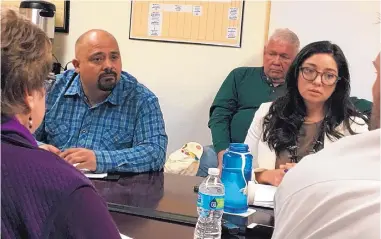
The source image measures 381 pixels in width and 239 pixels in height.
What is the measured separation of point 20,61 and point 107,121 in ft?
4.08

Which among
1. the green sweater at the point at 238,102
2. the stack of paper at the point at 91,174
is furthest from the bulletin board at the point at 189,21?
the stack of paper at the point at 91,174

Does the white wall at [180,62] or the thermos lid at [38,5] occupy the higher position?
the thermos lid at [38,5]

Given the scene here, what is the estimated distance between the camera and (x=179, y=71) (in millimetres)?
3445

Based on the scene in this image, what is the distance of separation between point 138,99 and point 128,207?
823 millimetres

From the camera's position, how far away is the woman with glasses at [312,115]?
216cm

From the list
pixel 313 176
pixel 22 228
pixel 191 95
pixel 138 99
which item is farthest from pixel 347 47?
pixel 22 228

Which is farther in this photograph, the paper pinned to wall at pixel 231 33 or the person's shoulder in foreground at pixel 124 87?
the paper pinned to wall at pixel 231 33

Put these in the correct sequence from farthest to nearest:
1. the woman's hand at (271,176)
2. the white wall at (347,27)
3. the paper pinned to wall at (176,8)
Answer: the paper pinned to wall at (176,8), the white wall at (347,27), the woman's hand at (271,176)

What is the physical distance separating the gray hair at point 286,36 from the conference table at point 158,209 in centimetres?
140

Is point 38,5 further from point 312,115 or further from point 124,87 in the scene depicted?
point 312,115

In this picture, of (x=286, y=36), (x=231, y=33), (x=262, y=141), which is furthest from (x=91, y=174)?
(x=231, y=33)

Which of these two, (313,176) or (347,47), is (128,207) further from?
(347,47)

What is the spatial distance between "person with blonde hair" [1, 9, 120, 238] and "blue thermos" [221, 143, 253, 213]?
0.64 meters

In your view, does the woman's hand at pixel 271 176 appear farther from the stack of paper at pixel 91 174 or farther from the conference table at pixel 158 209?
the stack of paper at pixel 91 174
